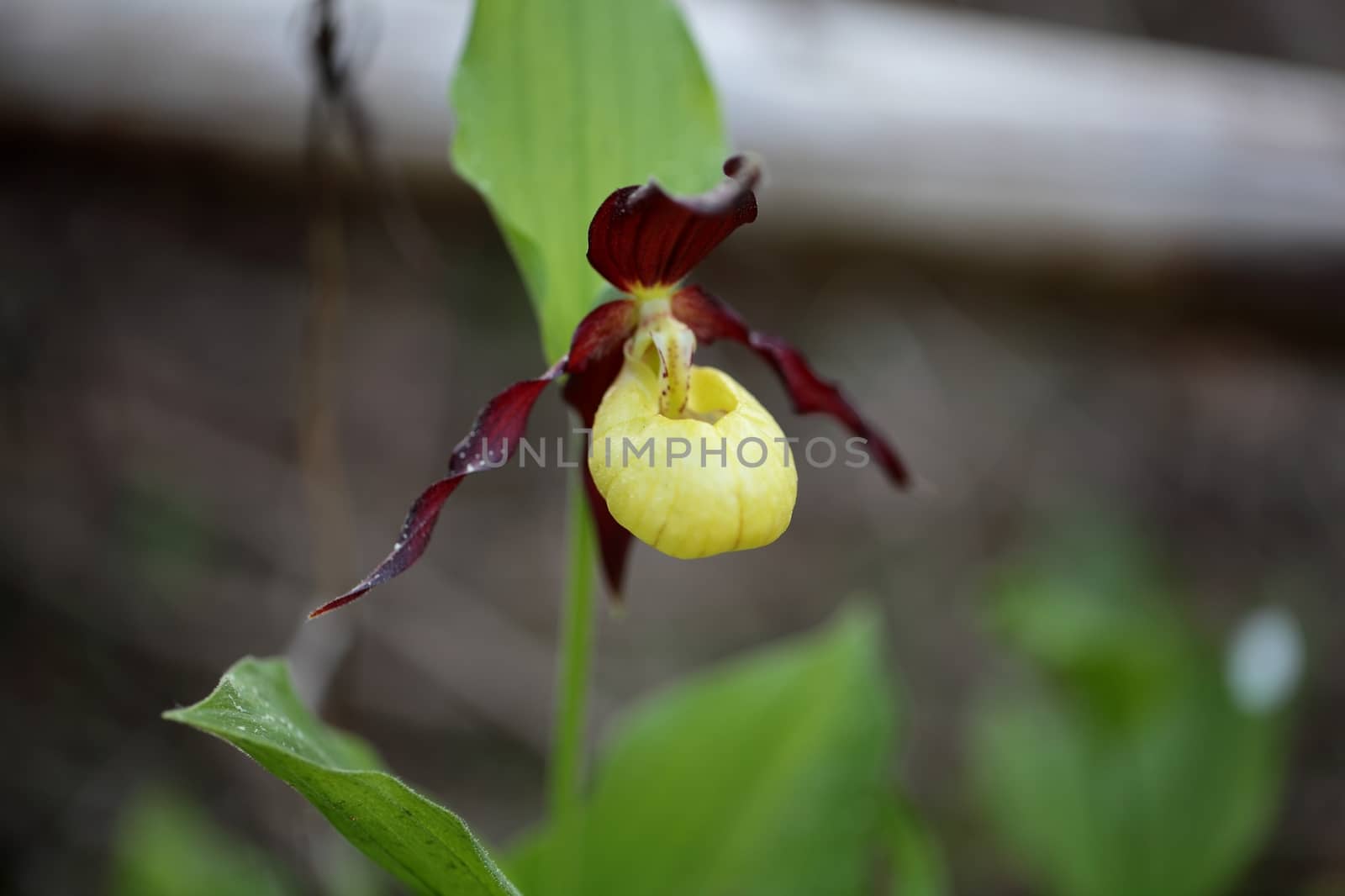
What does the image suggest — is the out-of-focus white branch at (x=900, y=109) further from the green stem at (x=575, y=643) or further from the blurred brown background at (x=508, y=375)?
the green stem at (x=575, y=643)

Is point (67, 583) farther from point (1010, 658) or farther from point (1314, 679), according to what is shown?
point (1314, 679)

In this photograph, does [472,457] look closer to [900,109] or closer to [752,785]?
[752,785]

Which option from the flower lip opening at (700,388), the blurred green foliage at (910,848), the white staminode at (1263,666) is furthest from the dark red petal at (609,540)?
the white staminode at (1263,666)

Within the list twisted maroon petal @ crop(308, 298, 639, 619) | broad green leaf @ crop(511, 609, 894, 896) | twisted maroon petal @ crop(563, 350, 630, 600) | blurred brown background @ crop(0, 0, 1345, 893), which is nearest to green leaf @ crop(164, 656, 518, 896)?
twisted maroon petal @ crop(308, 298, 639, 619)

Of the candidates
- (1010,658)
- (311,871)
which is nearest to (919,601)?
(1010,658)

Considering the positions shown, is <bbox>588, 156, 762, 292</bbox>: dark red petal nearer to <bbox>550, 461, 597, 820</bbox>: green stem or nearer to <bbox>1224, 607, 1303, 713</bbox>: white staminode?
<bbox>550, 461, 597, 820</bbox>: green stem

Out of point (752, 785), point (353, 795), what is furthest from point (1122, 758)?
point (353, 795)
